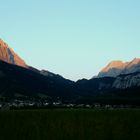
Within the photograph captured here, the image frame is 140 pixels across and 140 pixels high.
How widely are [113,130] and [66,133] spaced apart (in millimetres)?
4083

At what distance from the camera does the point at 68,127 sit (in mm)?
34531

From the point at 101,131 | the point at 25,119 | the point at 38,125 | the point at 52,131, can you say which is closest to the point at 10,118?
the point at 25,119

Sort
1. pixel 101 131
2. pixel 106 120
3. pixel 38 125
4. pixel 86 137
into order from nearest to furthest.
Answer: pixel 86 137 < pixel 101 131 < pixel 38 125 < pixel 106 120

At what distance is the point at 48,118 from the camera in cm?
3831

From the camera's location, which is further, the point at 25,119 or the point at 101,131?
the point at 25,119

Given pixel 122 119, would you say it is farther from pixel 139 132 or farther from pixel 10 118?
pixel 10 118

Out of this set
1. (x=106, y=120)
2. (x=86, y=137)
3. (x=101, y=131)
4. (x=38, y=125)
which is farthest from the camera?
(x=106, y=120)

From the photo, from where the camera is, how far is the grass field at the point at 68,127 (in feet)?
100

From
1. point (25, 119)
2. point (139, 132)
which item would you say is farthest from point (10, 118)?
point (139, 132)

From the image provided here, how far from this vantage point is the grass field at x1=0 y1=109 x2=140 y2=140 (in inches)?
1203

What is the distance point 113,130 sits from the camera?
108 ft

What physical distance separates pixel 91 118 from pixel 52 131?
296 inches

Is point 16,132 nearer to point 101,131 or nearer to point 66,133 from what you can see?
point 66,133

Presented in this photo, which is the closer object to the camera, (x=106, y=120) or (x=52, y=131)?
(x=52, y=131)
